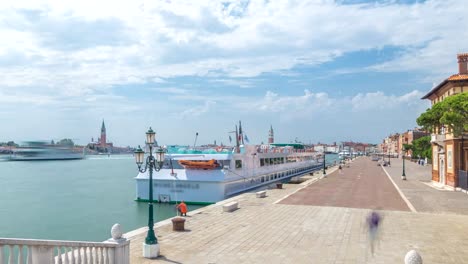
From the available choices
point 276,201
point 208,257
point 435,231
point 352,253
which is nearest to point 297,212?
point 276,201

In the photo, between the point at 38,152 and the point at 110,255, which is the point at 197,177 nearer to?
the point at 110,255

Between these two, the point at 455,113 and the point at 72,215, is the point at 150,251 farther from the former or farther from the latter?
the point at 72,215

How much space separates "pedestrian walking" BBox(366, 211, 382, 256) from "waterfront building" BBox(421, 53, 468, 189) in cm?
1334

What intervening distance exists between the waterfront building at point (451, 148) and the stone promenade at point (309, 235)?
27.5ft

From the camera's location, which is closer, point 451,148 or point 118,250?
point 118,250

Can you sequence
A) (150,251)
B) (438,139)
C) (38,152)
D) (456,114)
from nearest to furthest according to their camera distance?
1. (150,251)
2. (456,114)
3. (438,139)
4. (38,152)

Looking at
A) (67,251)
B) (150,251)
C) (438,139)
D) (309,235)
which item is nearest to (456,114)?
(309,235)

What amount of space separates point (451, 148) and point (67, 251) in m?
32.9

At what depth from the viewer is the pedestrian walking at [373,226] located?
581 inches

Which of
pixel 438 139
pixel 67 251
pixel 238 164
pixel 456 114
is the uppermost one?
pixel 456 114

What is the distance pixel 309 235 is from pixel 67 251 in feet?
32.4

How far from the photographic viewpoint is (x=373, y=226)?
61.3 ft

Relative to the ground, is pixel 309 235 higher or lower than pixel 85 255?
lower

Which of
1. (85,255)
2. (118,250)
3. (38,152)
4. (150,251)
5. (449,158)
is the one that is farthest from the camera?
(38,152)
